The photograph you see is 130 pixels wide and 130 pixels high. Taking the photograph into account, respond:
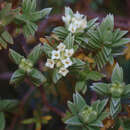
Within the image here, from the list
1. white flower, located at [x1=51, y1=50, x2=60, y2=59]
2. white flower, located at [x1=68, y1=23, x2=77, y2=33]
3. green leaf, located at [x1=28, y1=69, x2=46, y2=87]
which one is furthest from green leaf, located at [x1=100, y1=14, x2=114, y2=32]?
green leaf, located at [x1=28, y1=69, x2=46, y2=87]

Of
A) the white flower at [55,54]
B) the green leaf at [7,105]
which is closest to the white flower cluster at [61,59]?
the white flower at [55,54]

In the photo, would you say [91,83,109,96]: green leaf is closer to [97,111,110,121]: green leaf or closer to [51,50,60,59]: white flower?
[97,111,110,121]: green leaf

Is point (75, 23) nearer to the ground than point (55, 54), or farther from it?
farther from it

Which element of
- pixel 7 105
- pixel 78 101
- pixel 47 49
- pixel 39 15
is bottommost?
pixel 7 105

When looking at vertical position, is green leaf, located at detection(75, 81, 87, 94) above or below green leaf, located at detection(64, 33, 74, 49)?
below

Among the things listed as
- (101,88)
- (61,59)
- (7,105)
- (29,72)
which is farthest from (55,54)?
(7,105)

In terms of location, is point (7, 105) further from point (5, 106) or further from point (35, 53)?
point (35, 53)

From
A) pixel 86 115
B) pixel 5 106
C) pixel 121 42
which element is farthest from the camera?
pixel 5 106
